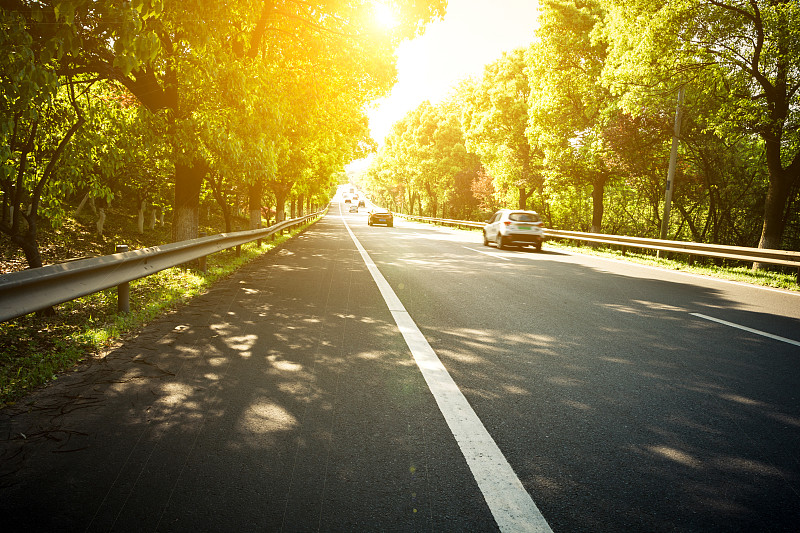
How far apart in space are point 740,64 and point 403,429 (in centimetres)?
1781

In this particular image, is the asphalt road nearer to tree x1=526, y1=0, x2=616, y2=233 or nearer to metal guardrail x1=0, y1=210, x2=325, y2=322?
metal guardrail x1=0, y1=210, x2=325, y2=322

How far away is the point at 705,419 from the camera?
3219 mm

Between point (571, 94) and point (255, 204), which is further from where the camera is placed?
point (571, 94)

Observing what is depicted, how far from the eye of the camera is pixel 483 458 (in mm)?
2604

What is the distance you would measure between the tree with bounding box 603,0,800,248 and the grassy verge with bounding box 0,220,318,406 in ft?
51.4

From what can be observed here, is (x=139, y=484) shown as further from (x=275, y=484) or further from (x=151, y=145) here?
(x=151, y=145)

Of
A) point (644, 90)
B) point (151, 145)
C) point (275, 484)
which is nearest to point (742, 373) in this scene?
point (275, 484)

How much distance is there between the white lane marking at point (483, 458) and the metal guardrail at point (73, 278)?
3.08m

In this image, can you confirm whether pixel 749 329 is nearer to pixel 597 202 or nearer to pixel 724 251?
pixel 724 251

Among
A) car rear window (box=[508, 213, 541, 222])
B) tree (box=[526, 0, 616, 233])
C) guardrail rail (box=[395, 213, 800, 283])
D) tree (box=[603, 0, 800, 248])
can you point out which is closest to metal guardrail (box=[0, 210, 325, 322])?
guardrail rail (box=[395, 213, 800, 283])

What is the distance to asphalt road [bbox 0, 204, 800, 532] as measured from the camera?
216cm

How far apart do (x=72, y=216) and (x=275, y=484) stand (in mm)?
28803

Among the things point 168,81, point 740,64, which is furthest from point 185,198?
point 740,64

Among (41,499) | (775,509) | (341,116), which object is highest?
(341,116)
